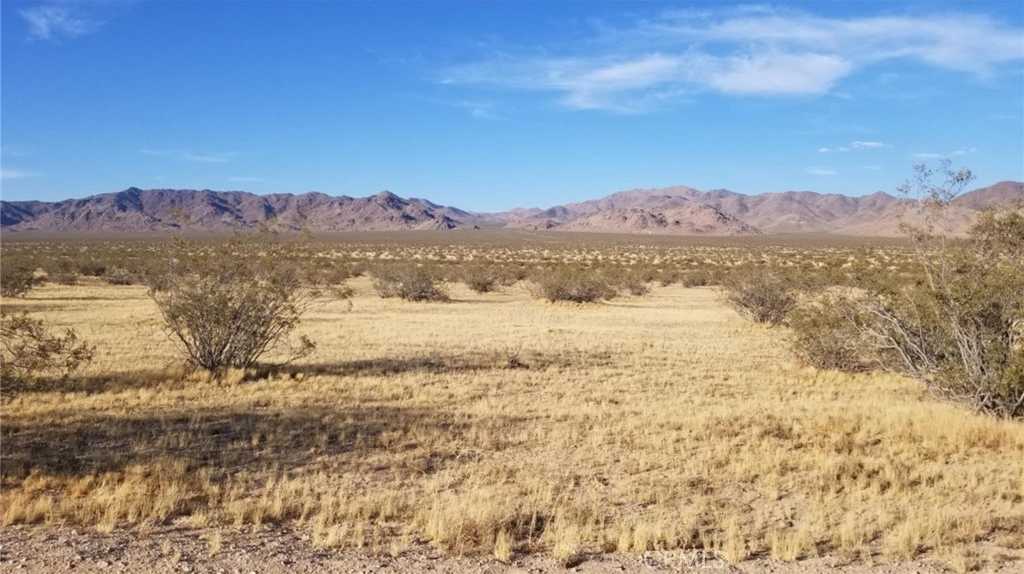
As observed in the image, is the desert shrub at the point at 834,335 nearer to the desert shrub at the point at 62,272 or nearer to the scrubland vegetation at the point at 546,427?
the scrubland vegetation at the point at 546,427

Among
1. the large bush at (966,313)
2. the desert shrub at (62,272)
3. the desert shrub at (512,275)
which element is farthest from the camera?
the desert shrub at (512,275)

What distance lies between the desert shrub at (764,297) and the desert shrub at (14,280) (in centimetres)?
2808

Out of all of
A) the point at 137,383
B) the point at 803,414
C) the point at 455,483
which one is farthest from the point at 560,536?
the point at 137,383

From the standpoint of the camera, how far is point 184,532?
21.4ft

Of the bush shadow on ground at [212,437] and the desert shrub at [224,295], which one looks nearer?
the bush shadow on ground at [212,437]

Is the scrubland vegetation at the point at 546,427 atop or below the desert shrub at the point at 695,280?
below

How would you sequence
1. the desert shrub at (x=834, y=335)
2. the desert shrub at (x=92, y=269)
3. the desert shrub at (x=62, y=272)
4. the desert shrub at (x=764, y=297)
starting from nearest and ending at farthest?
the desert shrub at (x=834, y=335) < the desert shrub at (x=764, y=297) < the desert shrub at (x=62, y=272) < the desert shrub at (x=92, y=269)

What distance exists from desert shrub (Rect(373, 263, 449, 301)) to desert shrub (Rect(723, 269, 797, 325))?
13.9m

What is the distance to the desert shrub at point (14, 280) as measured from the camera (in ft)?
101

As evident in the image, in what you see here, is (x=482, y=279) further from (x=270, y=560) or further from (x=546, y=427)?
(x=270, y=560)

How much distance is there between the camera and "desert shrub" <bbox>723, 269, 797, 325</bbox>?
26281 mm

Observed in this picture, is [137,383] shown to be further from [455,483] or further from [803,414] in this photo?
[803,414]

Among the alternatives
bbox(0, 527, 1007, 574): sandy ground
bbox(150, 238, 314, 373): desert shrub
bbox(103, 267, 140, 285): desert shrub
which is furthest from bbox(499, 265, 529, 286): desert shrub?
bbox(0, 527, 1007, 574): sandy ground

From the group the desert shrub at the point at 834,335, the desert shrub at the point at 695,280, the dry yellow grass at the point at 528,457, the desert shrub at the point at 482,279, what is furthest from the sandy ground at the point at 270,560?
the desert shrub at the point at 695,280
